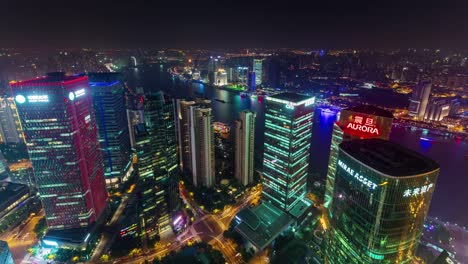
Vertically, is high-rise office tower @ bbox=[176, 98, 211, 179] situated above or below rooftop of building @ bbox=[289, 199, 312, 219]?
above

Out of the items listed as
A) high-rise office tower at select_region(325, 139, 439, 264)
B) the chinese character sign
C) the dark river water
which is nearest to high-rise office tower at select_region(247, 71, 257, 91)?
the dark river water

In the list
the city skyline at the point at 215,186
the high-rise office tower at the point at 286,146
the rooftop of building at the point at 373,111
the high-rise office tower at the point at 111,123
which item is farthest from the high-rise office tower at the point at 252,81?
the rooftop of building at the point at 373,111

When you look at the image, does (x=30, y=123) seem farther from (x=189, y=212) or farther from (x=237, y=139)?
(x=237, y=139)

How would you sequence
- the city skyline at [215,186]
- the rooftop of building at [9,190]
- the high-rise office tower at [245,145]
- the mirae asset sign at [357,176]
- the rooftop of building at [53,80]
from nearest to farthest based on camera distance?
the mirae asset sign at [357,176]
the city skyline at [215,186]
the rooftop of building at [53,80]
the rooftop of building at [9,190]
the high-rise office tower at [245,145]

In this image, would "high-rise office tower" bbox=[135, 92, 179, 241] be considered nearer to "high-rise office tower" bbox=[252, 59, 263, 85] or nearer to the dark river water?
the dark river water

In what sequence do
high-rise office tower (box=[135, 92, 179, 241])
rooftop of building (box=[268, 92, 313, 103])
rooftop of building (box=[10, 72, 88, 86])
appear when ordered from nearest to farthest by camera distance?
rooftop of building (box=[10, 72, 88, 86]) → rooftop of building (box=[268, 92, 313, 103]) → high-rise office tower (box=[135, 92, 179, 241])

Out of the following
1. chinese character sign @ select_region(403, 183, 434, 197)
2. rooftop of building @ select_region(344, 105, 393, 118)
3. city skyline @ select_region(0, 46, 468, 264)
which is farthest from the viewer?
rooftop of building @ select_region(344, 105, 393, 118)

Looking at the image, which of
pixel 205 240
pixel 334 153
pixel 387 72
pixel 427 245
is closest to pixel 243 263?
pixel 205 240

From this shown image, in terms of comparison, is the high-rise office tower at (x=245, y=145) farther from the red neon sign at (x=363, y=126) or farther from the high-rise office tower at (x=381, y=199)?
the high-rise office tower at (x=381, y=199)
